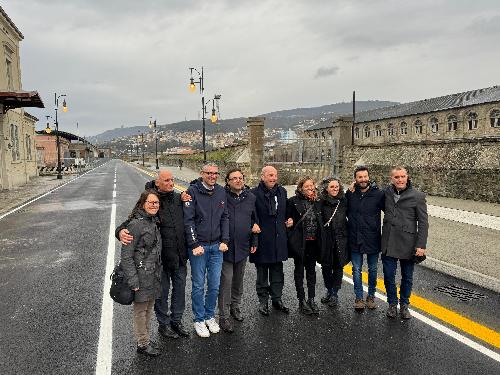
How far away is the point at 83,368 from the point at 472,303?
5.03m

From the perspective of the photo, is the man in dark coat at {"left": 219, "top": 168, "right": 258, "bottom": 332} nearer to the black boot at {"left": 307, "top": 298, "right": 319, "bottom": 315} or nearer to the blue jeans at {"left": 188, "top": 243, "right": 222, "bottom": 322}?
the blue jeans at {"left": 188, "top": 243, "right": 222, "bottom": 322}

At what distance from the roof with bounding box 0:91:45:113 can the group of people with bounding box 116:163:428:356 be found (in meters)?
20.8

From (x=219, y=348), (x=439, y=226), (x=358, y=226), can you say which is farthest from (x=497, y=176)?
(x=219, y=348)

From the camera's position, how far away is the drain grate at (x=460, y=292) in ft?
18.1

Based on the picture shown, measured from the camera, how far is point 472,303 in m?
5.30

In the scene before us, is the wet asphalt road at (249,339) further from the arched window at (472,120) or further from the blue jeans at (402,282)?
the arched window at (472,120)

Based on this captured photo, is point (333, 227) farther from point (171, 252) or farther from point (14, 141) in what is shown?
point (14, 141)

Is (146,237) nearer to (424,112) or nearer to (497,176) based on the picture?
(497,176)

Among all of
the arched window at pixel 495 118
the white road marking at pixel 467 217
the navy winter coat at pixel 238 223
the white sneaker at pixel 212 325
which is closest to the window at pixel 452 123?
the arched window at pixel 495 118

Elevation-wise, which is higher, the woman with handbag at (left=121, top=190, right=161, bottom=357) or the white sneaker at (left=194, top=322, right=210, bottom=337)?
the woman with handbag at (left=121, top=190, right=161, bottom=357)

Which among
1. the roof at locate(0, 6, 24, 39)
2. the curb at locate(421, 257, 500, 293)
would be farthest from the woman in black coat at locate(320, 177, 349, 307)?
the roof at locate(0, 6, 24, 39)

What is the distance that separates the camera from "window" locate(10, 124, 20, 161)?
26469mm

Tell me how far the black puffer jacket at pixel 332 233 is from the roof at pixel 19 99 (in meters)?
21.5

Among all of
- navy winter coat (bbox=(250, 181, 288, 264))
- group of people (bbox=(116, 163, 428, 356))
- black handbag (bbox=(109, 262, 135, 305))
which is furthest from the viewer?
navy winter coat (bbox=(250, 181, 288, 264))
